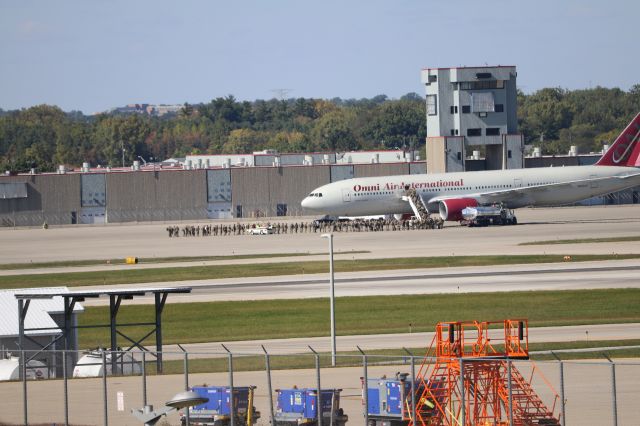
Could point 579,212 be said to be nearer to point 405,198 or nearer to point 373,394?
point 405,198

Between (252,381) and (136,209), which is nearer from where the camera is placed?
(252,381)

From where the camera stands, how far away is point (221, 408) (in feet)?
99.2

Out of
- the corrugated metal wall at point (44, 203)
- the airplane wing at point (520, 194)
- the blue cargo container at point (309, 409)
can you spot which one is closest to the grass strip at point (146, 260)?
the airplane wing at point (520, 194)

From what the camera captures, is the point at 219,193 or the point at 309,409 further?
the point at 219,193

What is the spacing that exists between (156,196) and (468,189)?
180 feet

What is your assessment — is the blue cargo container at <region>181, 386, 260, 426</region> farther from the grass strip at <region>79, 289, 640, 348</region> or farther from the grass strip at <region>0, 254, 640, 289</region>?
the grass strip at <region>0, 254, 640, 289</region>

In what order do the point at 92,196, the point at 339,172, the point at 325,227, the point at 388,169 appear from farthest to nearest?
1. the point at 388,169
2. the point at 92,196
3. the point at 339,172
4. the point at 325,227


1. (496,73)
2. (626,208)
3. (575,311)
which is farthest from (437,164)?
(575,311)

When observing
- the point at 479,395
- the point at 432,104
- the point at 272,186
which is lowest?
the point at 479,395

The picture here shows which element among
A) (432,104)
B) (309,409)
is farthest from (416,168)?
(309,409)

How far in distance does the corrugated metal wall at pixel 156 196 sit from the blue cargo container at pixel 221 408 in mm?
128542

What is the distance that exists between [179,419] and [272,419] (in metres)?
4.20

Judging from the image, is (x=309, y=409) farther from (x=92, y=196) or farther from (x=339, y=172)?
(x=92, y=196)

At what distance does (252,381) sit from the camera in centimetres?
3772
